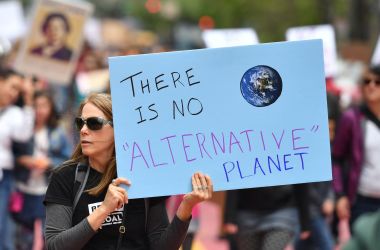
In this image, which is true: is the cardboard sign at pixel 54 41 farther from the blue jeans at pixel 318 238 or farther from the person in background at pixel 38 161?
the blue jeans at pixel 318 238

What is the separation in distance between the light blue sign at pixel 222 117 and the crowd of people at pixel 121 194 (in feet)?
0.45

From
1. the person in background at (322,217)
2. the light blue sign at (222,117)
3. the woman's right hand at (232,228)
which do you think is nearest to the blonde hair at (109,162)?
the light blue sign at (222,117)

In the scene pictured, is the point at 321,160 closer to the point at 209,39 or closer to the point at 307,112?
the point at 307,112

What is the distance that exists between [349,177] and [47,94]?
12.0 ft

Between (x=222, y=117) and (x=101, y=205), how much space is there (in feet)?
2.40

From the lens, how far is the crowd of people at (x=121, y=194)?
4.74m

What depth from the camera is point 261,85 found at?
488 cm

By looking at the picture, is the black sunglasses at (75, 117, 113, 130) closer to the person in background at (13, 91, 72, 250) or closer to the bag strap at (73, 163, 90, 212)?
the bag strap at (73, 163, 90, 212)

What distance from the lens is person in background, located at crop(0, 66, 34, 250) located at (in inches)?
337

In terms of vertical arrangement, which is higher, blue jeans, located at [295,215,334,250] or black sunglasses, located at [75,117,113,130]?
black sunglasses, located at [75,117,113,130]

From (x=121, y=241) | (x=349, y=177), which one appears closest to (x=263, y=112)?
(x=121, y=241)

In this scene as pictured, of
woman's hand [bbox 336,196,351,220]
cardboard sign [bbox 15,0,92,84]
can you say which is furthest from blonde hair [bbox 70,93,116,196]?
cardboard sign [bbox 15,0,92,84]

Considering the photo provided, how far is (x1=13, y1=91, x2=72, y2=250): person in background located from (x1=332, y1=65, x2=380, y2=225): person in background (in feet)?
8.52

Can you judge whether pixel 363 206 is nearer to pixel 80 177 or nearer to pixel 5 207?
pixel 5 207
